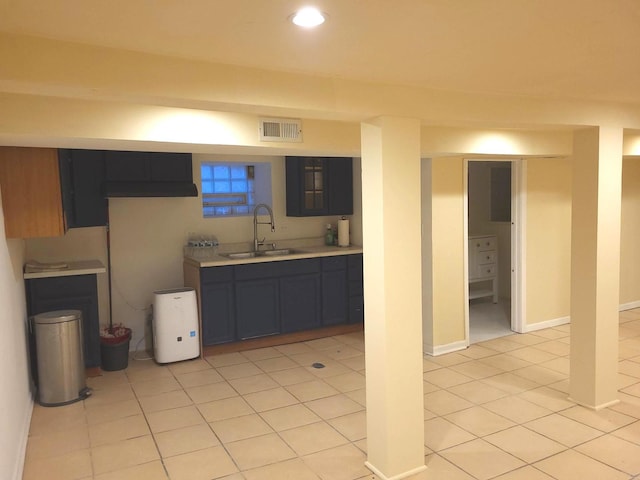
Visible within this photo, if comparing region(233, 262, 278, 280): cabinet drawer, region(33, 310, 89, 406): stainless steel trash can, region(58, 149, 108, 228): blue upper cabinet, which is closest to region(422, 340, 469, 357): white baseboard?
region(233, 262, 278, 280): cabinet drawer

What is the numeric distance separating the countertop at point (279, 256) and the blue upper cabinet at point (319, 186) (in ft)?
1.34

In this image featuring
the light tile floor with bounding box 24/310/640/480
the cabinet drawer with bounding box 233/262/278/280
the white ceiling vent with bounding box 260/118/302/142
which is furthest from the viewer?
the cabinet drawer with bounding box 233/262/278/280

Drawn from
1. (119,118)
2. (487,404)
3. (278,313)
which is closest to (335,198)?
(278,313)

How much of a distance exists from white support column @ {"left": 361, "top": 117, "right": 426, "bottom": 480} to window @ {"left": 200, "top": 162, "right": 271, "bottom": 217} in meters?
3.10

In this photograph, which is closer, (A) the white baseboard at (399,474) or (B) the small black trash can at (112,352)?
(A) the white baseboard at (399,474)

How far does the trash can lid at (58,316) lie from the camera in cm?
380

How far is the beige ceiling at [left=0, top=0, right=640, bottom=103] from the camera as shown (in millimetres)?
1591

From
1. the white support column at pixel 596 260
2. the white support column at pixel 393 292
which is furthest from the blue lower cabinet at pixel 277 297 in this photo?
the white support column at pixel 596 260

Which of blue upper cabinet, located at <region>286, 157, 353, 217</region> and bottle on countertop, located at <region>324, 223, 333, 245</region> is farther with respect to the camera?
bottle on countertop, located at <region>324, 223, 333, 245</region>

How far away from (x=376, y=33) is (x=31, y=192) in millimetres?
2873

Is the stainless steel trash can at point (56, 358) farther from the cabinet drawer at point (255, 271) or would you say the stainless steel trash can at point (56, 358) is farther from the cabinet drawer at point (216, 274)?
the cabinet drawer at point (255, 271)

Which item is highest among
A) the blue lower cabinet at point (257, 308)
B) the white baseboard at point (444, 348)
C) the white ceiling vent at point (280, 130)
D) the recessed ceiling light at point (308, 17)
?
the recessed ceiling light at point (308, 17)

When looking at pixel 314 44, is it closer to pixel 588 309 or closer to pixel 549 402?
pixel 588 309

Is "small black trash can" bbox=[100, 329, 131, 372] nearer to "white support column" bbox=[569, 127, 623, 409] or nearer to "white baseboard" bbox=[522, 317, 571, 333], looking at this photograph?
"white support column" bbox=[569, 127, 623, 409]
